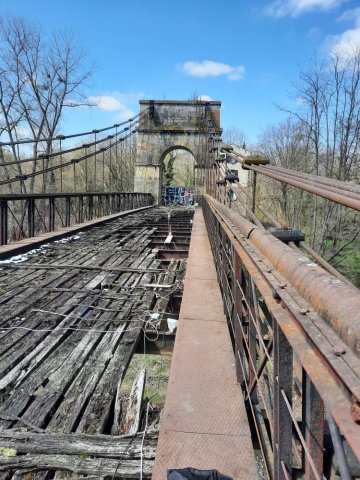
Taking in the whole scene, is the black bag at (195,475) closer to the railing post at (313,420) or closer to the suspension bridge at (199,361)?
the suspension bridge at (199,361)

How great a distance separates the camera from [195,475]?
1.37 m

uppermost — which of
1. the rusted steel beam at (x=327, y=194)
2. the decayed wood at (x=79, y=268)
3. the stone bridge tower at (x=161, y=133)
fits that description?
the stone bridge tower at (x=161, y=133)

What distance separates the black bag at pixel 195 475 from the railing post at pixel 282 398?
25 centimetres

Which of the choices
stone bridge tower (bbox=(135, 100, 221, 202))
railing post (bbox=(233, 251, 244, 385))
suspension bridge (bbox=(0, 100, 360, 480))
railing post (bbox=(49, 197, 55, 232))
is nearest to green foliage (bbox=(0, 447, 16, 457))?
suspension bridge (bbox=(0, 100, 360, 480))

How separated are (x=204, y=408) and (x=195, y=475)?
562 millimetres

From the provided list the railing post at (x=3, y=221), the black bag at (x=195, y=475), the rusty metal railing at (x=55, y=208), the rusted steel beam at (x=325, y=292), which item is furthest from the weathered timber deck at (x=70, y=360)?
the rusted steel beam at (x=325, y=292)

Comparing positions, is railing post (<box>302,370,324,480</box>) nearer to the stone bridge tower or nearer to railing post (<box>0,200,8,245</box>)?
railing post (<box>0,200,8,245</box>)

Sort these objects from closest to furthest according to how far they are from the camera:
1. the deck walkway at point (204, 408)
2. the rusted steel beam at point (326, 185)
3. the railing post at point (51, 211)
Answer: the rusted steel beam at point (326, 185), the deck walkway at point (204, 408), the railing post at point (51, 211)

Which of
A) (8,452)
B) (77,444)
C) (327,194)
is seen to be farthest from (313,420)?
(8,452)

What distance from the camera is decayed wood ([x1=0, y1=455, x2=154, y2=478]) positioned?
1828 millimetres

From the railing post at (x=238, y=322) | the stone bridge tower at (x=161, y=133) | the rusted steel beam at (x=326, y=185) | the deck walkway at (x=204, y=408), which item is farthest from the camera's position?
the stone bridge tower at (x=161, y=133)

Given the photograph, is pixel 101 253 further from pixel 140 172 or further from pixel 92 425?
pixel 140 172

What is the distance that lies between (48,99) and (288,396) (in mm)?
26981

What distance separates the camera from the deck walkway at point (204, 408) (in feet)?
5.16
